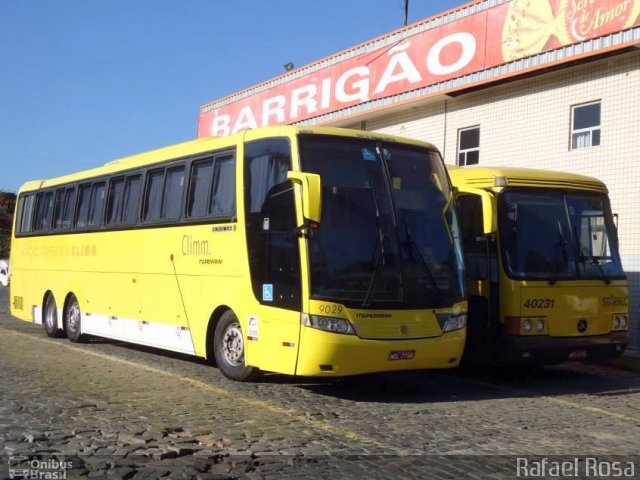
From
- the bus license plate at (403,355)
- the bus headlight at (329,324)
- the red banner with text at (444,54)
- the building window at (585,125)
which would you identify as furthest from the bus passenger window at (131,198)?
the building window at (585,125)

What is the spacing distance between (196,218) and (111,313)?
3.51m

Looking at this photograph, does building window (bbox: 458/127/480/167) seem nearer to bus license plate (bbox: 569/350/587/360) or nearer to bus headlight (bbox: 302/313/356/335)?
bus license plate (bbox: 569/350/587/360)

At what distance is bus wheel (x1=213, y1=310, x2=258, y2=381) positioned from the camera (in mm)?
9883

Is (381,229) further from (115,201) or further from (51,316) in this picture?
(51,316)

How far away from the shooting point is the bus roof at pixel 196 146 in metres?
9.41

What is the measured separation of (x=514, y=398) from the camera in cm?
974

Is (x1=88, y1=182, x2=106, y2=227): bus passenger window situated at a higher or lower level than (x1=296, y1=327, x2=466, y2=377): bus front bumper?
higher

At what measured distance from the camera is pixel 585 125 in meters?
15.9

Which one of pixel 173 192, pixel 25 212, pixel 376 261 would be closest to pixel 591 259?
pixel 376 261

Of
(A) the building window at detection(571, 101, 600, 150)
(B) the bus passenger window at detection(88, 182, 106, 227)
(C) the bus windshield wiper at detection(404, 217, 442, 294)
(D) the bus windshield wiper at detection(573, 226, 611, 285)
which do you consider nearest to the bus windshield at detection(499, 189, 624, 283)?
(D) the bus windshield wiper at detection(573, 226, 611, 285)

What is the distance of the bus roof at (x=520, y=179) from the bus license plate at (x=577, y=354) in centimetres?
234

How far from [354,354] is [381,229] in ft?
4.89

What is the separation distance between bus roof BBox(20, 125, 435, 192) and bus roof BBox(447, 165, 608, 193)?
1.35 metres

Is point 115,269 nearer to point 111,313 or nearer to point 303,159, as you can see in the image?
point 111,313
